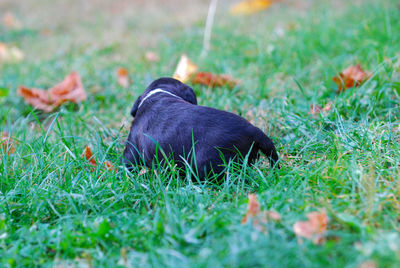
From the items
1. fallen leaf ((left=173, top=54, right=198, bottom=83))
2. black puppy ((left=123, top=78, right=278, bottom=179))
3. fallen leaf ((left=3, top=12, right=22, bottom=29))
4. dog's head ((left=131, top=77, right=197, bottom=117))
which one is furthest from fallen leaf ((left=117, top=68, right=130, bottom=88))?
fallen leaf ((left=3, top=12, right=22, bottom=29))

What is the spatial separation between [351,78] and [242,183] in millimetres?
1666

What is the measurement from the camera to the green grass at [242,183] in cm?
160

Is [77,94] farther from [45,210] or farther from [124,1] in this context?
[124,1]

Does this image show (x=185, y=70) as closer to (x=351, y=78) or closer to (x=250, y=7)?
(x=351, y=78)

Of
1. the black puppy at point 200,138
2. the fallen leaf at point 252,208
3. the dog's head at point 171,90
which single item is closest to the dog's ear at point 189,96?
the dog's head at point 171,90

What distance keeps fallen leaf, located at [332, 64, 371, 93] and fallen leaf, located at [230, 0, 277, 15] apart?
3.45 meters

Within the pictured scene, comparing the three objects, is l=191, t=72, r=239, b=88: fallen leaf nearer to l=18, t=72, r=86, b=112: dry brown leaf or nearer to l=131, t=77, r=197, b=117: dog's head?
l=131, t=77, r=197, b=117: dog's head

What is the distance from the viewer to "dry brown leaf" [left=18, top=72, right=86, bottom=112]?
371 centimetres

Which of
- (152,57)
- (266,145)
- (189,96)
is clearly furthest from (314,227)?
(152,57)

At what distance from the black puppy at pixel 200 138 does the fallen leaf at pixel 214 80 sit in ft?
3.86

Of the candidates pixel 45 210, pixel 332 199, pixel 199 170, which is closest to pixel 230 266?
pixel 332 199

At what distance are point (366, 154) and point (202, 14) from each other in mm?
4898

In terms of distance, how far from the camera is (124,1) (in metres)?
8.01

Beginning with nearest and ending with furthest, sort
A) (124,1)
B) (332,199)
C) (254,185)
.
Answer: (332,199), (254,185), (124,1)
